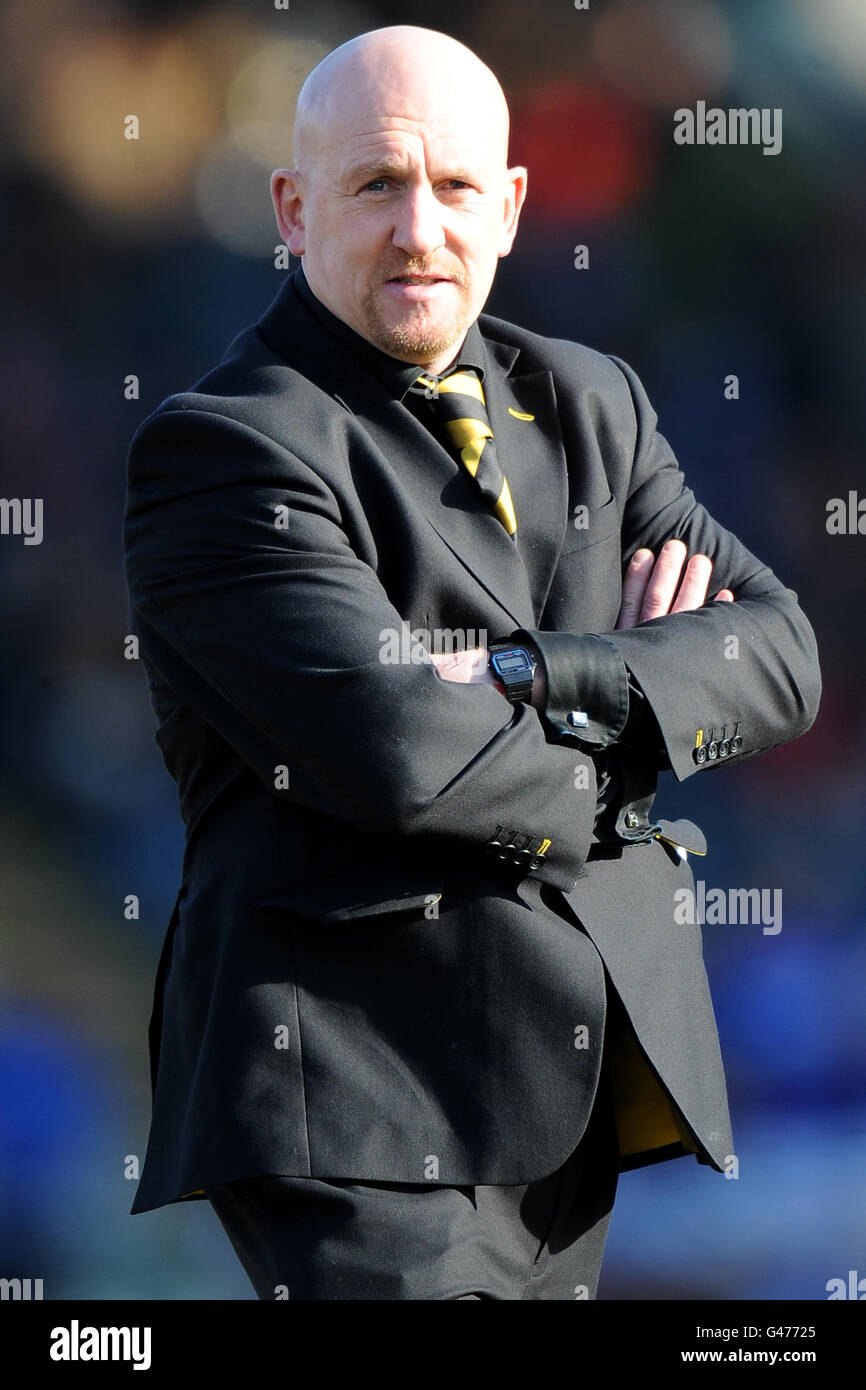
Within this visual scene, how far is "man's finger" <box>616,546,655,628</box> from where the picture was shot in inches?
92.1

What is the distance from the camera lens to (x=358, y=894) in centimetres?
204

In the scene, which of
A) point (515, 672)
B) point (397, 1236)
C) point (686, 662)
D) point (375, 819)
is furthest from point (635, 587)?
point (397, 1236)

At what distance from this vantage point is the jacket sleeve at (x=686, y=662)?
6.97ft

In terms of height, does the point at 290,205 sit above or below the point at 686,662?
above

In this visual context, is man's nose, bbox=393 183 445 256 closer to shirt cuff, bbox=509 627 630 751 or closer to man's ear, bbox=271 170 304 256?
man's ear, bbox=271 170 304 256

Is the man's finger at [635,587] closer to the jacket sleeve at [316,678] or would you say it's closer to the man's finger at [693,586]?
the man's finger at [693,586]

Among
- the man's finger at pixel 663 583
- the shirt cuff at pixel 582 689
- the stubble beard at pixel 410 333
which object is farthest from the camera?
the man's finger at pixel 663 583

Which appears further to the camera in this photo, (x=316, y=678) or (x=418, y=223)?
(x=418, y=223)

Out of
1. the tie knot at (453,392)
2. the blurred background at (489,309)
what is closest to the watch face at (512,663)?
the tie knot at (453,392)

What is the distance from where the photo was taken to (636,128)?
11.8 feet

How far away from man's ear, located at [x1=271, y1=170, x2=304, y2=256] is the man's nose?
171 millimetres

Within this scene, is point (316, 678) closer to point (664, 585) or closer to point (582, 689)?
point (582, 689)

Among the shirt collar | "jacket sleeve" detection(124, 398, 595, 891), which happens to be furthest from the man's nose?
"jacket sleeve" detection(124, 398, 595, 891)

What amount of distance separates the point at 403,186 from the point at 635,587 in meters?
0.54
